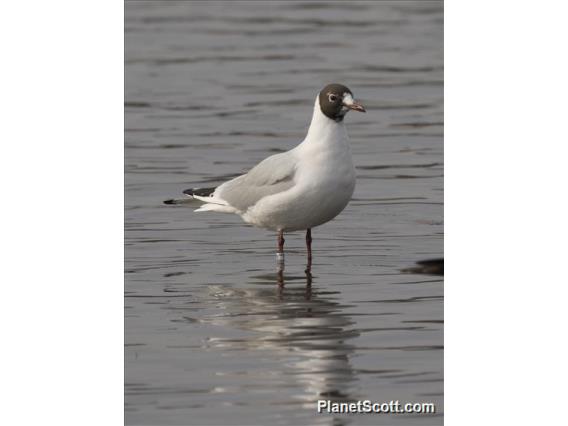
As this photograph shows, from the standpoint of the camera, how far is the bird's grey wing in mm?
15102

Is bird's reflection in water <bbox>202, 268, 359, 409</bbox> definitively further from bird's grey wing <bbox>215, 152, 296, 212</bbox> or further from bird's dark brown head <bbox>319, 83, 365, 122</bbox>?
bird's dark brown head <bbox>319, 83, 365, 122</bbox>

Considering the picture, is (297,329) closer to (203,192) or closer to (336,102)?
(336,102)

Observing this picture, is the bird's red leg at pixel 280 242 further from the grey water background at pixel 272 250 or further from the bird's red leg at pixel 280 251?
the grey water background at pixel 272 250

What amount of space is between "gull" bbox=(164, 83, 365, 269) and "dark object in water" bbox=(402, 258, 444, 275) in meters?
0.95

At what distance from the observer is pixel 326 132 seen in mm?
15109

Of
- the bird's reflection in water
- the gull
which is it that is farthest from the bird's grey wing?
the bird's reflection in water

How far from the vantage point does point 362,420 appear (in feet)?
34.5

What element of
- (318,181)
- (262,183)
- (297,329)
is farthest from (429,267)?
(297,329)

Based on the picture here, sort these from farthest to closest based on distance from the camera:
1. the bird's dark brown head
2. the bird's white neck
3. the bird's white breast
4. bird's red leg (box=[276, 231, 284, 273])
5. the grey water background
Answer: bird's red leg (box=[276, 231, 284, 273])
the bird's dark brown head
the bird's white neck
the bird's white breast
the grey water background

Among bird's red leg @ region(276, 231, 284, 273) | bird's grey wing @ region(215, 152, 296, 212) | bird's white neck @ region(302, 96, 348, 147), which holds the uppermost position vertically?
bird's white neck @ region(302, 96, 348, 147)

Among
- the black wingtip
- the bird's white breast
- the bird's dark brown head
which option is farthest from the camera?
the black wingtip

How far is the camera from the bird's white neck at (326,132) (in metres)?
15.0

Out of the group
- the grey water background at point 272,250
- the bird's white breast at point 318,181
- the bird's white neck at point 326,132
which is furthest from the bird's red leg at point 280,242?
the bird's white neck at point 326,132

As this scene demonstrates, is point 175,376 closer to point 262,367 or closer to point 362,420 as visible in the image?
point 262,367
